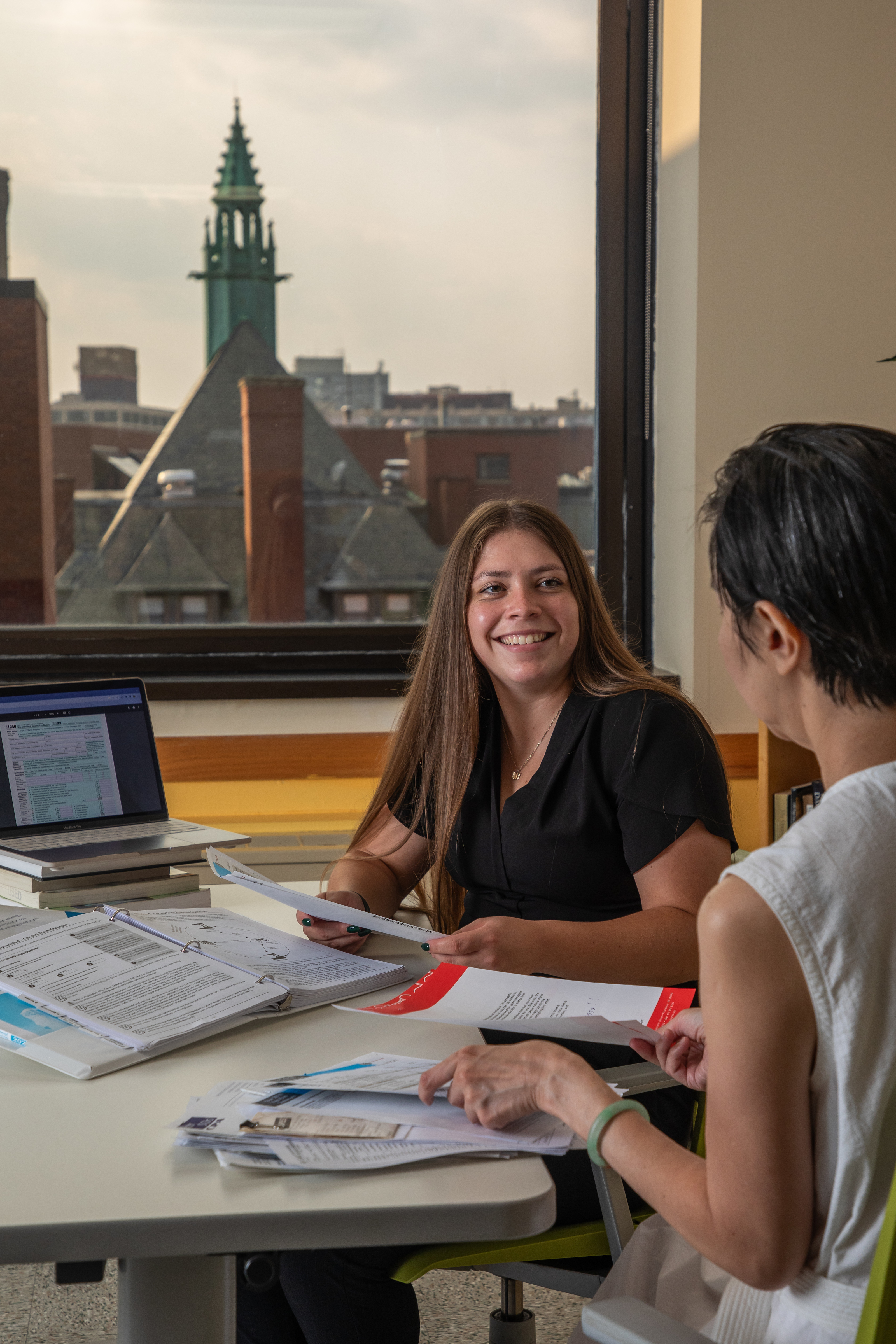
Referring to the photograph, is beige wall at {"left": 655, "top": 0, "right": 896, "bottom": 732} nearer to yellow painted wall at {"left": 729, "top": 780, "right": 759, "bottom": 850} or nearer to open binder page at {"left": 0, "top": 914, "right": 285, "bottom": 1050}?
yellow painted wall at {"left": 729, "top": 780, "right": 759, "bottom": 850}

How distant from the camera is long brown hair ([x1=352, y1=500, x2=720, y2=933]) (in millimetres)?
1843

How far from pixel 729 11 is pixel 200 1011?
252cm

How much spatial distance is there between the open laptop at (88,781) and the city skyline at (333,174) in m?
1.44

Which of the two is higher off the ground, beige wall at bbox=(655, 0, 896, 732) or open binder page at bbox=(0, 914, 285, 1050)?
beige wall at bbox=(655, 0, 896, 732)

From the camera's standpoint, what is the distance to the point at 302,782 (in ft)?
9.25

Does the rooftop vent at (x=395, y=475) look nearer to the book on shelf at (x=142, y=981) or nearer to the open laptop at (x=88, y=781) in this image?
the open laptop at (x=88, y=781)

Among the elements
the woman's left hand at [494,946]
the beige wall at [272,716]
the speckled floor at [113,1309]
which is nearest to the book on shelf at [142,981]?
the woman's left hand at [494,946]

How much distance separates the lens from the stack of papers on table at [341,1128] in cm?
88

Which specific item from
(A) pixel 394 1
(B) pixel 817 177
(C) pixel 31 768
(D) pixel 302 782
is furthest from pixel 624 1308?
(A) pixel 394 1

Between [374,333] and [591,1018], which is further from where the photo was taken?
[374,333]

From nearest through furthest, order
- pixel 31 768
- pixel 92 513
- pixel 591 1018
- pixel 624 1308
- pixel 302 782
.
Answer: pixel 624 1308, pixel 591 1018, pixel 31 768, pixel 302 782, pixel 92 513

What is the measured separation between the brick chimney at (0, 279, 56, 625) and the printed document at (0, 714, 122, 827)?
128 centimetres

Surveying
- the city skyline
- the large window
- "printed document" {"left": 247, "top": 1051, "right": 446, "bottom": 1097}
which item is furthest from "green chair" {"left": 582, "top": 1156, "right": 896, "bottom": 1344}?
the city skyline

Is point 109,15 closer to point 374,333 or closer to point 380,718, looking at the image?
point 374,333
